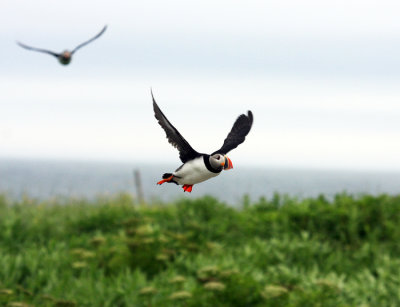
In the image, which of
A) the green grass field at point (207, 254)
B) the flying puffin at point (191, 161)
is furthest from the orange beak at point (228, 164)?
the green grass field at point (207, 254)

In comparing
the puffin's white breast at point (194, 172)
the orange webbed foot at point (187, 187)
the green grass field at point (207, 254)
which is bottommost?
the green grass field at point (207, 254)

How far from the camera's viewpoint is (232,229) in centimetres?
1557

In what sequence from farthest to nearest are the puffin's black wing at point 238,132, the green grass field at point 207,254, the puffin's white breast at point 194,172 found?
the green grass field at point 207,254 < the puffin's black wing at point 238,132 < the puffin's white breast at point 194,172

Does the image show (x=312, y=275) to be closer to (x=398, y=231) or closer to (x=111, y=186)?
(x=398, y=231)

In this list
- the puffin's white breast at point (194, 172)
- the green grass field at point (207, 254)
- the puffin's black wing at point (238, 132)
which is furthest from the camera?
the green grass field at point (207, 254)

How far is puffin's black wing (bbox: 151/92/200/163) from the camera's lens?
2.83ft

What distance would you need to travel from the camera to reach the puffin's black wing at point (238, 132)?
3.15 feet

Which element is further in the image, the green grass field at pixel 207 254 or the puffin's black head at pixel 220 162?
the green grass field at pixel 207 254

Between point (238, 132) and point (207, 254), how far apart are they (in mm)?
12108

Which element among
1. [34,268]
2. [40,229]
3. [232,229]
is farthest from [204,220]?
[34,268]

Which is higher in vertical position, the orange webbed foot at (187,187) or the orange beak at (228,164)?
the orange beak at (228,164)

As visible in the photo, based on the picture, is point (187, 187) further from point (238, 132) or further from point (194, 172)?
point (238, 132)

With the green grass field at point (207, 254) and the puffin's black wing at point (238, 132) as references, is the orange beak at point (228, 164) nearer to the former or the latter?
the puffin's black wing at point (238, 132)

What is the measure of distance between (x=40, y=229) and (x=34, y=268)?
398 centimetres
